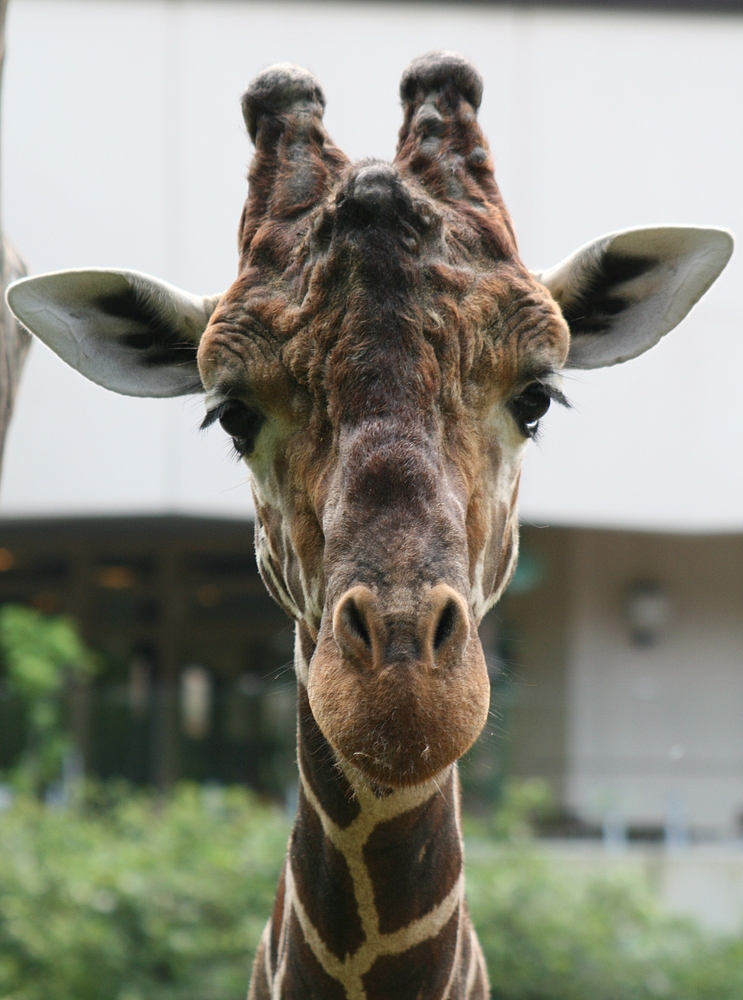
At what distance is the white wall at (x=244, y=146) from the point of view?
1672 cm

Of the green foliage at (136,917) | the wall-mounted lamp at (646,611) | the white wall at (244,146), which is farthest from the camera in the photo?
the wall-mounted lamp at (646,611)

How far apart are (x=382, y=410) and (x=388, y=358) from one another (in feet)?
0.43

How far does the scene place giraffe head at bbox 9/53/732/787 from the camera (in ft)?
8.54

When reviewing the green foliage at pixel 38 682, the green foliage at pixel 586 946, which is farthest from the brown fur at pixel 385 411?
the green foliage at pixel 38 682

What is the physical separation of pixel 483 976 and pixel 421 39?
50.1 ft

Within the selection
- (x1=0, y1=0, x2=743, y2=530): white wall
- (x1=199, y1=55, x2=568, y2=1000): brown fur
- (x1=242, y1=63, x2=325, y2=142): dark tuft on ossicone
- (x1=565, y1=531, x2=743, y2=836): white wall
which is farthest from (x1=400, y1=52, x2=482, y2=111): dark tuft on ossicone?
(x1=565, y1=531, x2=743, y2=836): white wall

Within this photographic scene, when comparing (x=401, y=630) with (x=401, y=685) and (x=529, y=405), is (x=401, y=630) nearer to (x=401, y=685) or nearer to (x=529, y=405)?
(x=401, y=685)

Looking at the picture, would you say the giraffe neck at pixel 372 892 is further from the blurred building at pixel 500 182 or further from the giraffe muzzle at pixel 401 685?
the blurred building at pixel 500 182

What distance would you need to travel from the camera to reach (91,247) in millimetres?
16828

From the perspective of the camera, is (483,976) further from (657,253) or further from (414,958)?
(657,253)

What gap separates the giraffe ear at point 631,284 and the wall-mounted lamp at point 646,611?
15972 millimetres

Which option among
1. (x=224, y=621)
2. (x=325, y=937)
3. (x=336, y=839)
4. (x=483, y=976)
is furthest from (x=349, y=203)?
(x=224, y=621)

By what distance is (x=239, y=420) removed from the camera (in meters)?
3.24

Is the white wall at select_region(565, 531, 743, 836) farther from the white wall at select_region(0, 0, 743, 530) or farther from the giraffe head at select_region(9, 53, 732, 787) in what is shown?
the giraffe head at select_region(9, 53, 732, 787)
